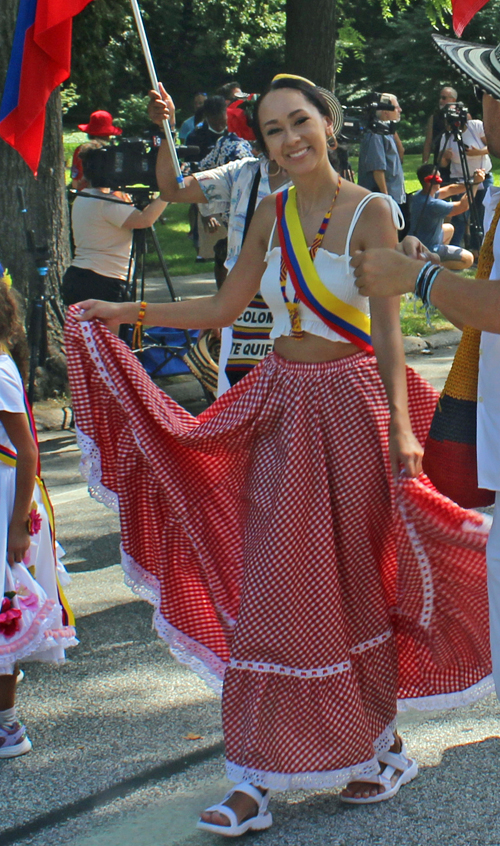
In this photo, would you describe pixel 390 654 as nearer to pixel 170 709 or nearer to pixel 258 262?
pixel 170 709

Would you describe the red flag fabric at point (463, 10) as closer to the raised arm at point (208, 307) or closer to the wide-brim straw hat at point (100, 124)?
the raised arm at point (208, 307)

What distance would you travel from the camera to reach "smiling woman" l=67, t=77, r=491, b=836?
115 inches

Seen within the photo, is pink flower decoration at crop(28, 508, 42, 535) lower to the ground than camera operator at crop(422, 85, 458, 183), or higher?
lower

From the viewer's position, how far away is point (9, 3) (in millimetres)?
8312

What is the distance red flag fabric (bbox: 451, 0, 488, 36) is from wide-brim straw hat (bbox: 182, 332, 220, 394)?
192cm

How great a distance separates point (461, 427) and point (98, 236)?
5.62 metres

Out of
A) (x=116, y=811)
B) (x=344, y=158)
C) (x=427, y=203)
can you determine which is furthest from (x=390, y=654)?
(x=427, y=203)

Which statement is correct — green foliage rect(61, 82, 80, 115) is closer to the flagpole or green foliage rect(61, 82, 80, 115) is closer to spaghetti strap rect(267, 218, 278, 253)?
the flagpole

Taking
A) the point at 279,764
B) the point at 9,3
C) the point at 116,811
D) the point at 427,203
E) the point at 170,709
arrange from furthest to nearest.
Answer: the point at 427,203 → the point at 9,3 → the point at 170,709 → the point at 116,811 → the point at 279,764

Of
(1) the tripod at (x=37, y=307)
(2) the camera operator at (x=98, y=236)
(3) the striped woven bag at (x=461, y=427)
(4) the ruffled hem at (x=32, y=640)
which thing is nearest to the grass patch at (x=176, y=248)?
(1) the tripod at (x=37, y=307)

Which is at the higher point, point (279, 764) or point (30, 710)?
point (279, 764)

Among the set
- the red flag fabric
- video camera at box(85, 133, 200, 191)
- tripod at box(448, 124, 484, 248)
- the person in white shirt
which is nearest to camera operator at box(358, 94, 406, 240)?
tripod at box(448, 124, 484, 248)

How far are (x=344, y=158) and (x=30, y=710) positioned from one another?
6.01 m


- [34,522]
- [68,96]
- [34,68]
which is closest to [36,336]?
[34,68]
